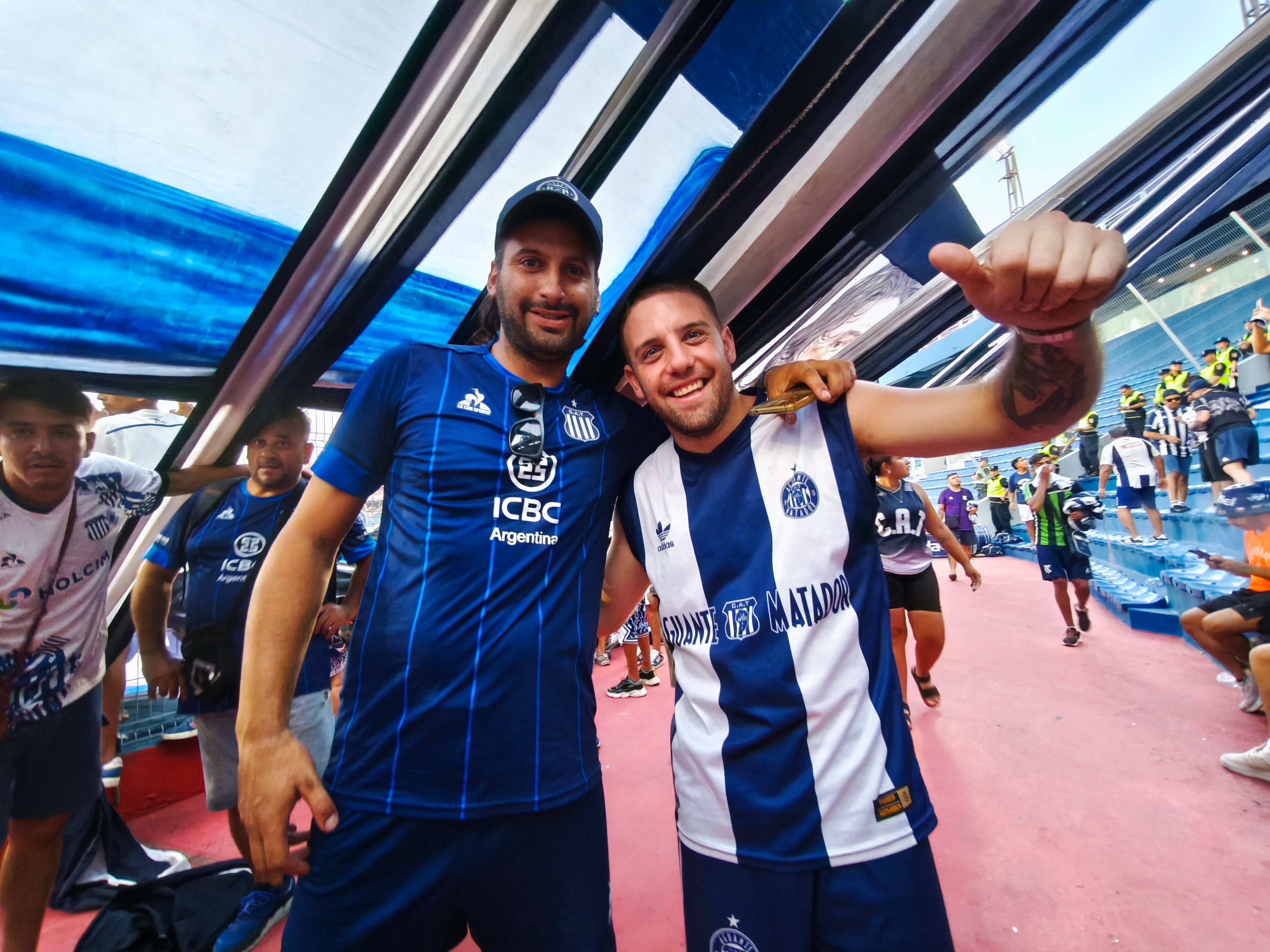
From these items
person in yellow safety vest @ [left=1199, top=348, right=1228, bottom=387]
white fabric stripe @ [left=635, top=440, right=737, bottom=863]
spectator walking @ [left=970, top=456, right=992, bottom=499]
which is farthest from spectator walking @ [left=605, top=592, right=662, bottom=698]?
spectator walking @ [left=970, top=456, right=992, bottom=499]

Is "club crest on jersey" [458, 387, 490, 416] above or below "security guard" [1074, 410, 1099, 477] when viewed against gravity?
below

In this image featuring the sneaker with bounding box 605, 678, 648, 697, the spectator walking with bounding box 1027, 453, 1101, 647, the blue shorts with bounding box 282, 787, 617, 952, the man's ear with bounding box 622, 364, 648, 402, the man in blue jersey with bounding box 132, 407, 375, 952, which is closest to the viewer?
the blue shorts with bounding box 282, 787, 617, 952

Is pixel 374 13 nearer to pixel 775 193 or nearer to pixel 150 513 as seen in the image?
pixel 775 193

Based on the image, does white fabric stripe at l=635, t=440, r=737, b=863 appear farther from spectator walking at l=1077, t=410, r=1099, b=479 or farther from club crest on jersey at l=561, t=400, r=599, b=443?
spectator walking at l=1077, t=410, r=1099, b=479

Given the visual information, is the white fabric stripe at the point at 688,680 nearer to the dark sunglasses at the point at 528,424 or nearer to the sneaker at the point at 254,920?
the dark sunglasses at the point at 528,424

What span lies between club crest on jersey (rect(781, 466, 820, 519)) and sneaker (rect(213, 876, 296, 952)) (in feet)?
7.63

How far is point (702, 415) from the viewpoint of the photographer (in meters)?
1.15

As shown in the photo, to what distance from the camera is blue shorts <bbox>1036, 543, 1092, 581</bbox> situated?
498 centimetres

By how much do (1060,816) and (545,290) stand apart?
3184mm

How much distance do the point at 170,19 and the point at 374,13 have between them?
16.6 inches

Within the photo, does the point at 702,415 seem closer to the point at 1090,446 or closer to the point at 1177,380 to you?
the point at 1177,380

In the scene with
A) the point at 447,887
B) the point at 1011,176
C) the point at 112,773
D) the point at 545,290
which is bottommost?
the point at 112,773

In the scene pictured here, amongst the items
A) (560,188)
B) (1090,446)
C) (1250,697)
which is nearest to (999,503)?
(1090,446)

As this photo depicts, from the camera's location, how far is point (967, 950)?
1.63 meters
